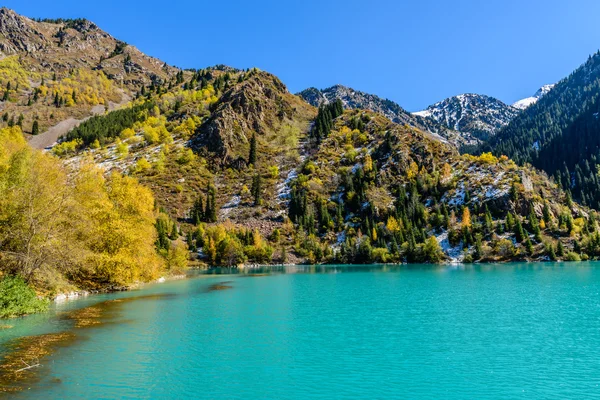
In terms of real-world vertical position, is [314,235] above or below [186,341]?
above

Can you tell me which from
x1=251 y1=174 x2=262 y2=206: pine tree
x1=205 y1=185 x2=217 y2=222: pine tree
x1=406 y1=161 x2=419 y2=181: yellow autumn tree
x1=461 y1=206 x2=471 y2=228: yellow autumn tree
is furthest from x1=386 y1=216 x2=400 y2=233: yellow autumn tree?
x1=205 y1=185 x2=217 y2=222: pine tree

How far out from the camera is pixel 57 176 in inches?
1553

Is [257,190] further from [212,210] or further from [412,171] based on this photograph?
[412,171]

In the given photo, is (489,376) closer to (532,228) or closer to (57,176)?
(57,176)

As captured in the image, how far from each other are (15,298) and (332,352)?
24.4 m

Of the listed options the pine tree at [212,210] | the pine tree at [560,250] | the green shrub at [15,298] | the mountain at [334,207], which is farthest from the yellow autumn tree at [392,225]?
the green shrub at [15,298]

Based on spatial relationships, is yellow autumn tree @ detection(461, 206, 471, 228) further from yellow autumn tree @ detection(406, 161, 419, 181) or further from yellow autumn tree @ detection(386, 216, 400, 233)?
yellow autumn tree @ detection(406, 161, 419, 181)

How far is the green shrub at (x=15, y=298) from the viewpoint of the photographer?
29.1 metres

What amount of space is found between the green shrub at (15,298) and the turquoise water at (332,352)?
101cm

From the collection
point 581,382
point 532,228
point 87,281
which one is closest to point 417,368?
point 581,382

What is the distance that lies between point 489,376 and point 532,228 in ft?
430

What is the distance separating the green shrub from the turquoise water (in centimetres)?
101

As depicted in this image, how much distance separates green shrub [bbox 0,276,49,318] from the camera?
29.1m

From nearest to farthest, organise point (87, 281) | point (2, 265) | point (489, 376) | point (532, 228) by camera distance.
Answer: point (489, 376) → point (2, 265) → point (87, 281) → point (532, 228)
